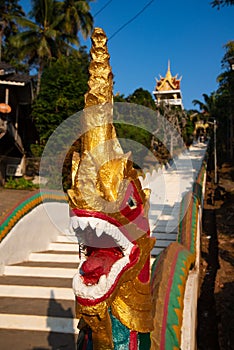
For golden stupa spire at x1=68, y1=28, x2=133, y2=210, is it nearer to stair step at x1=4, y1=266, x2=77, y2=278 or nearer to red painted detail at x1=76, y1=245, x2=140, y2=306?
red painted detail at x1=76, y1=245, x2=140, y2=306

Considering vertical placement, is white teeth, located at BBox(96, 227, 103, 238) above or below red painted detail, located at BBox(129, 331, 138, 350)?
above

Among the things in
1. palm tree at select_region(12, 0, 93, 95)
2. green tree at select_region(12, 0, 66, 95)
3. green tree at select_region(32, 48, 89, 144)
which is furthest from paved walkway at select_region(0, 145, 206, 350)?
green tree at select_region(12, 0, 66, 95)

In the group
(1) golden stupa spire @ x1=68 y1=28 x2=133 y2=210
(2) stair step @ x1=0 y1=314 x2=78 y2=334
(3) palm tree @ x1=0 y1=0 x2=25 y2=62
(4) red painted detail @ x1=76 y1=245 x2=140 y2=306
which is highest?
(3) palm tree @ x1=0 y1=0 x2=25 y2=62

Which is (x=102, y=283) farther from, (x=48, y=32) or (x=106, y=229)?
(x=48, y=32)

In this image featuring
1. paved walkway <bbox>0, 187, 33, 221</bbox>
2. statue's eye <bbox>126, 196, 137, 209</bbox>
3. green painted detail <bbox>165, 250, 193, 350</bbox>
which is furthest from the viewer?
paved walkway <bbox>0, 187, 33, 221</bbox>

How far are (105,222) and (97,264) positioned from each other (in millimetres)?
199

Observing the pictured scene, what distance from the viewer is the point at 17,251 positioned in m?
5.70

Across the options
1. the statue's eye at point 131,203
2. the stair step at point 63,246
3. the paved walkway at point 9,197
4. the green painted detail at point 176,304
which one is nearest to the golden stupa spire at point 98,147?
the statue's eye at point 131,203

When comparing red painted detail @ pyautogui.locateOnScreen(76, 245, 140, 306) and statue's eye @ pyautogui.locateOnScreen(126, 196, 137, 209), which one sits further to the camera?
statue's eye @ pyautogui.locateOnScreen(126, 196, 137, 209)

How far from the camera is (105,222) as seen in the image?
147 centimetres

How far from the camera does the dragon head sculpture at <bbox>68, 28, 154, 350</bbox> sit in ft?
4.83

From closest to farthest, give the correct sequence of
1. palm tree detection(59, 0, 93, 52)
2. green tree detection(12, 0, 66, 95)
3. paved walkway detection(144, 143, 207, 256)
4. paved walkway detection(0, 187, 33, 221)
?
paved walkway detection(144, 143, 207, 256) → paved walkway detection(0, 187, 33, 221) → green tree detection(12, 0, 66, 95) → palm tree detection(59, 0, 93, 52)

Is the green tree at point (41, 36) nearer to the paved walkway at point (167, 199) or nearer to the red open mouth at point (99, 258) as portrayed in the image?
the paved walkway at point (167, 199)

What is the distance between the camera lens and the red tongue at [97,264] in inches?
59.1
